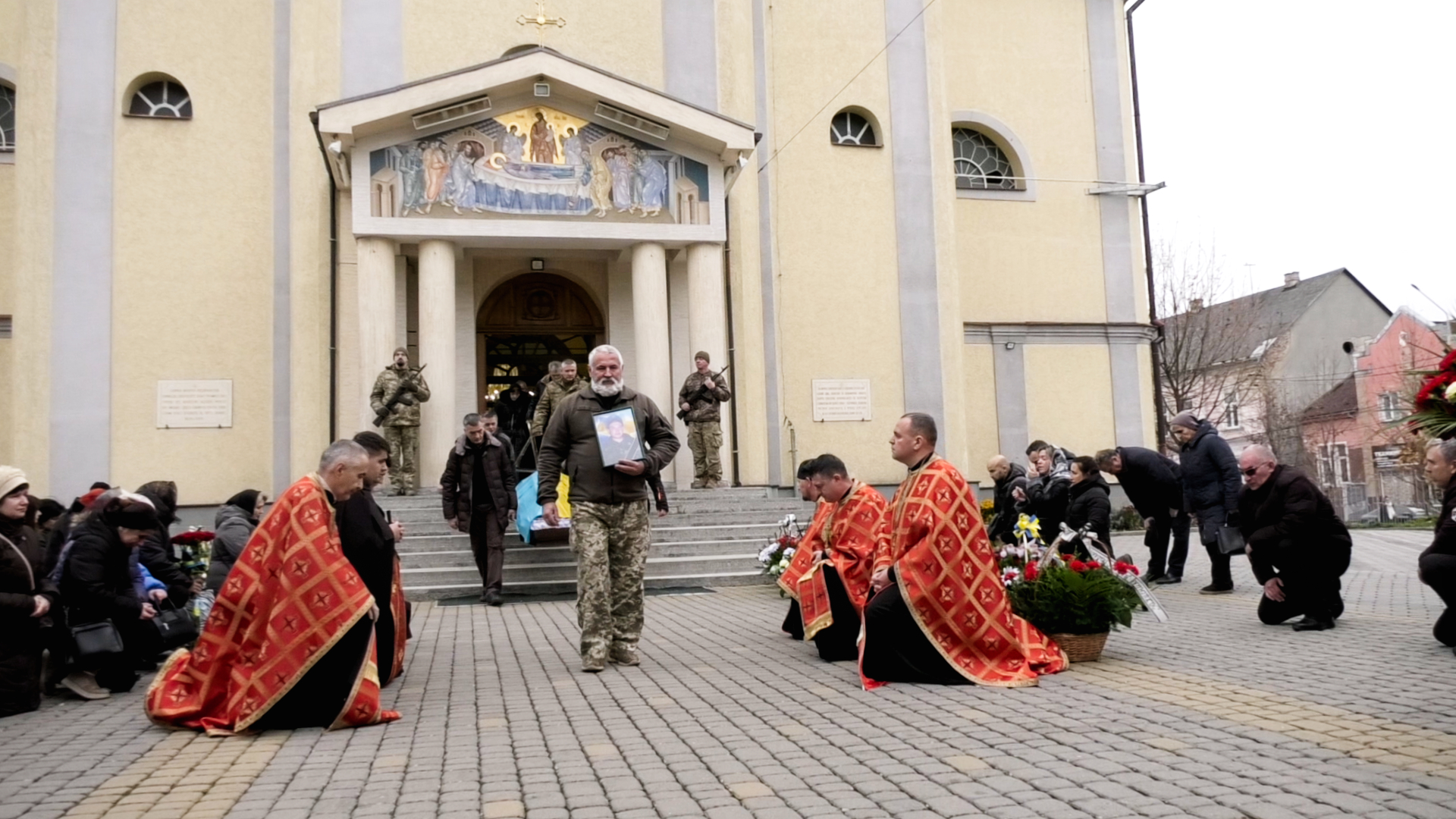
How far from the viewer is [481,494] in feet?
41.1

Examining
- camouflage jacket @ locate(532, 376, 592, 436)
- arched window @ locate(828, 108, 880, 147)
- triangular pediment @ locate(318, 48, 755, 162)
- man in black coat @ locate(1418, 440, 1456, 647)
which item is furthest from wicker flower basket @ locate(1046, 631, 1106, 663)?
arched window @ locate(828, 108, 880, 147)

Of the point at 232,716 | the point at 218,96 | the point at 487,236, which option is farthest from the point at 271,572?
the point at 218,96

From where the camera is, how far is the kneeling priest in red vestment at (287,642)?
245 inches

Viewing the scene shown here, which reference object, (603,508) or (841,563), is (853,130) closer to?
(841,563)

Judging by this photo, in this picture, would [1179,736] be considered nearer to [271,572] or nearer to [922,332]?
[271,572]

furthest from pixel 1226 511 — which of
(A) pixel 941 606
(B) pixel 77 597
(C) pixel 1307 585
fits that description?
(B) pixel 77 597

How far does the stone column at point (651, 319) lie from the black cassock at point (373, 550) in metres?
10.2

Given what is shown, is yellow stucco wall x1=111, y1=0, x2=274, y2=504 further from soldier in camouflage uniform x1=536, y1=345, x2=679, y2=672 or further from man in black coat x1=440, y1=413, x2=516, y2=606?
soldier in camouflage uniform x1=536, y1=345, x2=679, y2=672

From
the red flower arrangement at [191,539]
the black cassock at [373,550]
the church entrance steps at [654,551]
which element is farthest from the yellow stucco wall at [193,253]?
the black cassock at [373,550]

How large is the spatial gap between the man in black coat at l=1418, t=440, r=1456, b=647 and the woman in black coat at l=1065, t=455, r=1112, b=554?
3.05 m

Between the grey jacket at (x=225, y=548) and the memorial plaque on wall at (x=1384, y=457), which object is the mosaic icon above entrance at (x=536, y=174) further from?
the memorial plaque on wall at (x=1384, y=457)

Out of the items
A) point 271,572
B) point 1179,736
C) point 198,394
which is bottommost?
point 1179,736

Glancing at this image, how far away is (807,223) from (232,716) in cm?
1556

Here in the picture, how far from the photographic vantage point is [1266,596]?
30.9ft
